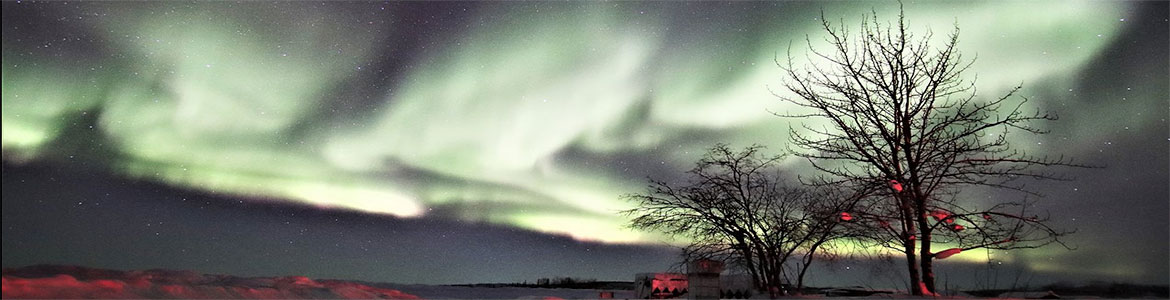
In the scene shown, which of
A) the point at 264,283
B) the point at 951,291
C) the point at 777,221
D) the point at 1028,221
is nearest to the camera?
the point at 264,283

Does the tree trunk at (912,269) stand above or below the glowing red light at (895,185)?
below

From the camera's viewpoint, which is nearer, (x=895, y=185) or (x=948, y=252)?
(x=948, y=252)

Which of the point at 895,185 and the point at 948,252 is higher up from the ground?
the point at 895,185

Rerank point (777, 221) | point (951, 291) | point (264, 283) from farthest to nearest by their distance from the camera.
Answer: point (777, 221), point (951, 291), point (264, 283)

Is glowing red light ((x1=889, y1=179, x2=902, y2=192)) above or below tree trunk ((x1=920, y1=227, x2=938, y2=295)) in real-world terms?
above

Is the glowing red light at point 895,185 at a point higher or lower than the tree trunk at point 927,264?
higher

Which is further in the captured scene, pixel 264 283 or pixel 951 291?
pixel 951 291

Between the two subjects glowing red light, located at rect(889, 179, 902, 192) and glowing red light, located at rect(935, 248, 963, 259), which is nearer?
glowing red light, located at rect(935, 248, 963, 259)

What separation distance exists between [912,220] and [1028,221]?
192 centimetres

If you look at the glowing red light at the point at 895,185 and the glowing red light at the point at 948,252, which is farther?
the glowing red light at the point at 895,185

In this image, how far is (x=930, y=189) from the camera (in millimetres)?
12531

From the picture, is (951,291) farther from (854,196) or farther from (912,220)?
(854,196)

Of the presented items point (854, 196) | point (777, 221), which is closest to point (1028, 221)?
point (854, 196)

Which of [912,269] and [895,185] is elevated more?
[895,185]
